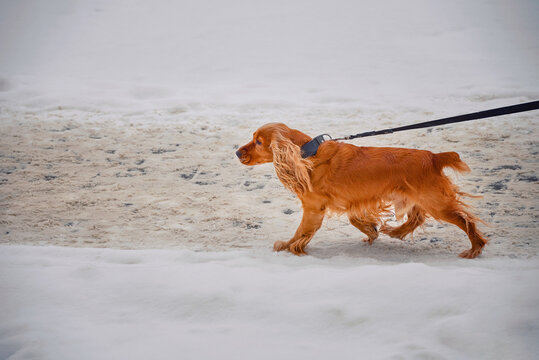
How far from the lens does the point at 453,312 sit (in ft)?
5.61

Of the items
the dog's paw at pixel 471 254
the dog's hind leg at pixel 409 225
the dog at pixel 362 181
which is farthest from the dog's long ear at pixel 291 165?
the dog's paw at pixel 471 254

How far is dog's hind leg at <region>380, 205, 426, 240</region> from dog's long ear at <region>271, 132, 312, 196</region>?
0.72 meters

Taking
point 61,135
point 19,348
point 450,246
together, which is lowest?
point 450,246

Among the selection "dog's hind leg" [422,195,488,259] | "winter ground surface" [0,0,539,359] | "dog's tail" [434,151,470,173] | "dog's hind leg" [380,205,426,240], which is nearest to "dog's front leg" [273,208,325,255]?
"winter ground surface" [0,0,539,359]

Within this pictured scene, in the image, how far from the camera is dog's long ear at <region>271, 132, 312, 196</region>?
2.88 metres

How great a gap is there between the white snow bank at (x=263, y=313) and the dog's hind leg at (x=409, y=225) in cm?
103

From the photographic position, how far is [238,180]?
179 inches

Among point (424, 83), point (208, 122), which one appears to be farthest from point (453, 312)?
point (424, 83)

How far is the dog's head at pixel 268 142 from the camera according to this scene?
298 centimetres

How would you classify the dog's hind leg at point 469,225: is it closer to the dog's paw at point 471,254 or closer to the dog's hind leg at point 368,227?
the dog's paw at point 471,254

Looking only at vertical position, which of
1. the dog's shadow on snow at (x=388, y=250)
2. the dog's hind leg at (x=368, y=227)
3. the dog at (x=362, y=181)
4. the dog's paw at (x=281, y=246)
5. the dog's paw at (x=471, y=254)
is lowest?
the dog's shadow on snow at (x=388, y=250)

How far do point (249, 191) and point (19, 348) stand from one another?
2.84 metres

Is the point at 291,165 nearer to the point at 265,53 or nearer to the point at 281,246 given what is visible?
the point at 281,246

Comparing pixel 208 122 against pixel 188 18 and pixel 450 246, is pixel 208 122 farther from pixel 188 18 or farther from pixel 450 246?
pixel 188 18
